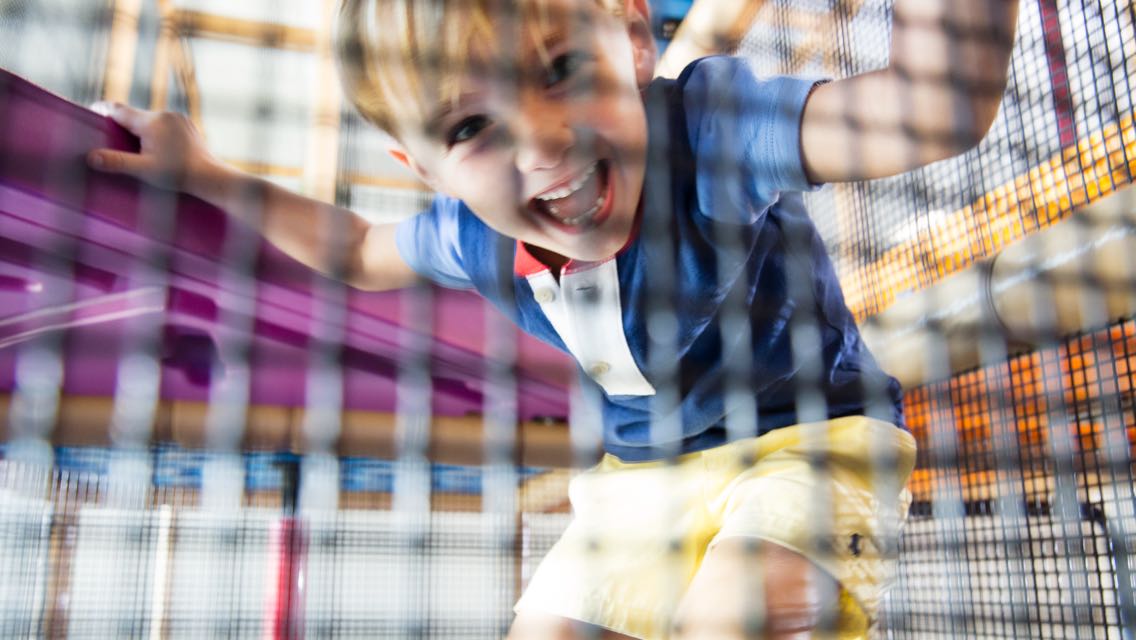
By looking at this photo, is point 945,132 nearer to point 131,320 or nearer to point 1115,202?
point 1115,202

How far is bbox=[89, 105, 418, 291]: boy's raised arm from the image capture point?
0.58 m

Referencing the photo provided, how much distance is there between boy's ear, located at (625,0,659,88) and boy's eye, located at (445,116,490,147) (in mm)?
99

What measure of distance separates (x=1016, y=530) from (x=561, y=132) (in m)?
0.43

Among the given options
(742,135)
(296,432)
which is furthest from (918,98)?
(296,432)

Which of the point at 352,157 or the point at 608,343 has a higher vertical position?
the point at 352,157

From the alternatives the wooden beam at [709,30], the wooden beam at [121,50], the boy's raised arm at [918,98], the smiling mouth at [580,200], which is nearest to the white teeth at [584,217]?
the smiling mouth at [580,200]

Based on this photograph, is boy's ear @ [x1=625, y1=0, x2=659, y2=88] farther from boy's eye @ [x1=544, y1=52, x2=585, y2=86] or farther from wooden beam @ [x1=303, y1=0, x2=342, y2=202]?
wooden beam @ [x1=303, y1=0, x2=342, y2=202]

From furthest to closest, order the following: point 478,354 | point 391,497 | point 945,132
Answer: point 391,497 → point 478,354 → point 945,132

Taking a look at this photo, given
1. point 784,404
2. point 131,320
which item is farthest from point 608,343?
point 131,320

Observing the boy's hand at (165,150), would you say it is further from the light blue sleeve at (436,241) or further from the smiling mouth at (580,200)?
the smiling mouth at (580,200)

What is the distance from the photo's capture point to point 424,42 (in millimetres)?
402

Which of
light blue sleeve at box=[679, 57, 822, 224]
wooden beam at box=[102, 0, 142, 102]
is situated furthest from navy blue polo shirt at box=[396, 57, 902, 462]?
wooden beam at box=[102, 0, 142, 102]

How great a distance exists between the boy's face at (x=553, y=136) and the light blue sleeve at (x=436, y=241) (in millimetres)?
92

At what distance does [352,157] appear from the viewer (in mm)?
613
